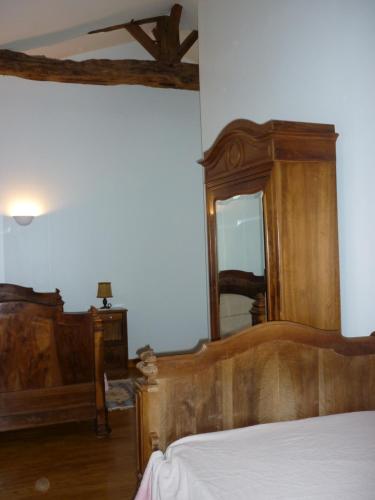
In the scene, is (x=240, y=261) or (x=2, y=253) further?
(x=2, y=253)

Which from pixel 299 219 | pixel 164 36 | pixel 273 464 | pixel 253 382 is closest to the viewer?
pixel 273 464

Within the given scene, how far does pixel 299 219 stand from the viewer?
253 centimetres

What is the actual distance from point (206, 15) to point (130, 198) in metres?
2.86

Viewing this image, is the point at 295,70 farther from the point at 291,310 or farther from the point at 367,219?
the point at 291,310

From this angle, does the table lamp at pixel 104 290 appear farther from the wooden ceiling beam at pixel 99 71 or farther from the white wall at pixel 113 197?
the wooden ceiling beam at pixel 99 71

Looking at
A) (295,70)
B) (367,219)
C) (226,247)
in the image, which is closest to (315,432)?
(367,219)

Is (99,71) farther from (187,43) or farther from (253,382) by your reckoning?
(253,382)

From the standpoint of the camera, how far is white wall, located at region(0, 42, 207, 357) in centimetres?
583

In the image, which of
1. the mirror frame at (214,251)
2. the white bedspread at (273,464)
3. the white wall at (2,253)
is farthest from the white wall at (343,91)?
the white wall at (2,253)

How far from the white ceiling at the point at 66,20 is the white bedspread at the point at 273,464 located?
3.48 meters

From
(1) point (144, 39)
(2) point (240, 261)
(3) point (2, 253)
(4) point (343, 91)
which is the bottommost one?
(2) point (240, 261)

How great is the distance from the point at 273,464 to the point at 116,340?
433 centimetres

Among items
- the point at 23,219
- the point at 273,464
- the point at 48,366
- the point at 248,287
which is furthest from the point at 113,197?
the point at 273,464

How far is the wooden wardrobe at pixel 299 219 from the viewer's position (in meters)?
2.49
